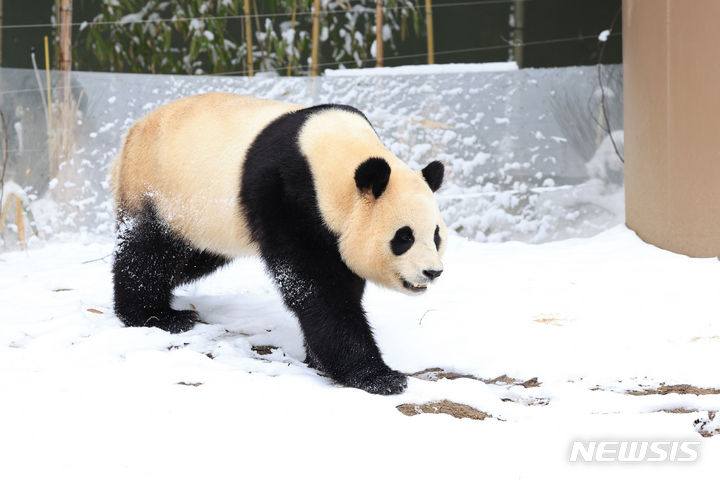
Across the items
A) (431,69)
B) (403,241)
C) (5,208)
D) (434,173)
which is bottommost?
(5,208)

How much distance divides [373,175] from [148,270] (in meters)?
1.52

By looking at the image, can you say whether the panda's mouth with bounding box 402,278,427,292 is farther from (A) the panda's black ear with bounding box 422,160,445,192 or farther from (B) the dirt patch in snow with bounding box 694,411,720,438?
(B) the dirt patch in snow with bounding box 694,411,720,438

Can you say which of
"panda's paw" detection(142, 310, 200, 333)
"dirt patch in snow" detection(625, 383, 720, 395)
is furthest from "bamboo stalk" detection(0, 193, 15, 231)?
"dirt patch in snow" detection(625, 383, 720, 395)

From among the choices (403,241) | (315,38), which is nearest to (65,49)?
(315,38)

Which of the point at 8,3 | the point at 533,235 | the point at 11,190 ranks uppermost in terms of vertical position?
the point at 8,3

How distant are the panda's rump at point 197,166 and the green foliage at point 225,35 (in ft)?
9.61

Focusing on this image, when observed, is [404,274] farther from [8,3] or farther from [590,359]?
[8,3]

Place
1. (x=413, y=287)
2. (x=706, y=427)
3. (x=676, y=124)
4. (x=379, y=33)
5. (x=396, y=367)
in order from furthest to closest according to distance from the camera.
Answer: (x=379, y=33)
(x=676, y=124)
(x=396, y=367)
(x=413, y=287)
(x=706, y=427)

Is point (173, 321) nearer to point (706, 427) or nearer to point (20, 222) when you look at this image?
point (706, 427)

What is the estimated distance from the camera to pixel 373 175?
3.10 m

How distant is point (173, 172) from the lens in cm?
387

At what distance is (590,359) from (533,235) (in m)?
3.07

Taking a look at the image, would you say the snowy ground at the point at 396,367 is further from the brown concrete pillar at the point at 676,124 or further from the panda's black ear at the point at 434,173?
the panda's black ear at the point at 434,173

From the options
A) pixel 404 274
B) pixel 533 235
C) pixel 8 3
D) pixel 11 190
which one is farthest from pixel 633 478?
pixel 8 3
